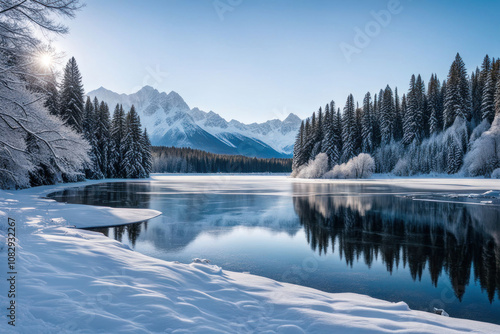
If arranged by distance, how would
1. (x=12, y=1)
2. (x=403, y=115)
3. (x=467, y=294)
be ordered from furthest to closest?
(x=403, y=115), (x=12, y=1), (x=467, y=294)

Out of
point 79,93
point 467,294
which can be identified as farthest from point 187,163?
point 467,294

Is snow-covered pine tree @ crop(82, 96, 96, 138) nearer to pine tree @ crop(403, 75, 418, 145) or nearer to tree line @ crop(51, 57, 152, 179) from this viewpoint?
tree line @ crop(51, 57, 152, 179)

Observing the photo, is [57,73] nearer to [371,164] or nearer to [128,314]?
[128,314]

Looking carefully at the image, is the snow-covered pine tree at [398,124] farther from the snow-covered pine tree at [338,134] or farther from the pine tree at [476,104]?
the pine tree at [476,104]

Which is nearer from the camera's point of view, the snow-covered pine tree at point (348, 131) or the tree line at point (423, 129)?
the tree line at point (423, 129)

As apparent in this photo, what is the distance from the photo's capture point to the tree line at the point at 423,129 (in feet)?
180

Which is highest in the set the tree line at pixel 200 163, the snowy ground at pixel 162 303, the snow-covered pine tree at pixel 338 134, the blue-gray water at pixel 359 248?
the snow-covered pine tree at pixel 338 134

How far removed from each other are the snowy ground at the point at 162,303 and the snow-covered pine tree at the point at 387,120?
7741 cm

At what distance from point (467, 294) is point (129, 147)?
67.1 meters

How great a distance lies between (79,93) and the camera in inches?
1930

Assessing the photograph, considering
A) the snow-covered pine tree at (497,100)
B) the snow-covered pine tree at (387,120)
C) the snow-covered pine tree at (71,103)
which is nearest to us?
the snow-covered pine tree at (71,103)

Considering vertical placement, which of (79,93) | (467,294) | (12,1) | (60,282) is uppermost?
(79,93)

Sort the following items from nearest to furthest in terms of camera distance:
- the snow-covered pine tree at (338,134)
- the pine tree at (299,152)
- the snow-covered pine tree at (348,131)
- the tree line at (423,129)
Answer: the tree line at (423,129) → the snow-covered pine tree at (348,131) → the snow-covered pine tree at (338,134) → the pine tree at (299,152)

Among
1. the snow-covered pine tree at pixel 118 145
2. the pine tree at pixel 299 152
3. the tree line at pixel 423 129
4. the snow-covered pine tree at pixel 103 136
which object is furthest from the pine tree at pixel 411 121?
the snow-covered pine tree at pixel 103 136
